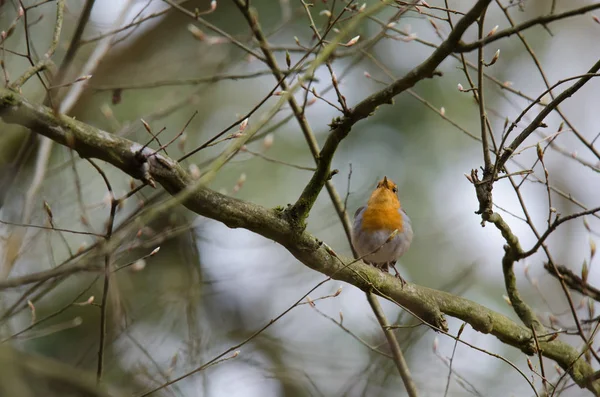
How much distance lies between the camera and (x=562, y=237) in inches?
340

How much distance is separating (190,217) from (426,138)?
2.57 meters

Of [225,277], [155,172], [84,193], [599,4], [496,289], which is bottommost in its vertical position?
[155,172]

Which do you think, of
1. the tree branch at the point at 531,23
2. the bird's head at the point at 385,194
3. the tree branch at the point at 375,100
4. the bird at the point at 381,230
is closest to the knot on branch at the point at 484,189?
the tree branch at the point at 375,100


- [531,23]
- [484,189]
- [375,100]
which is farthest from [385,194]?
[531,23]

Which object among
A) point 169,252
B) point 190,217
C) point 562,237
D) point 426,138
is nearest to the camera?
point 190,217

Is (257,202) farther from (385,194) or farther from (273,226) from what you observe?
(273,226)

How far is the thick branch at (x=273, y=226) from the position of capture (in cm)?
224

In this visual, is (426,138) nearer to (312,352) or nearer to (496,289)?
(496,289)

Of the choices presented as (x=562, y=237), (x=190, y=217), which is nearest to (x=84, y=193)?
(x=190, y=217)

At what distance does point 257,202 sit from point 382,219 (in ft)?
4.96

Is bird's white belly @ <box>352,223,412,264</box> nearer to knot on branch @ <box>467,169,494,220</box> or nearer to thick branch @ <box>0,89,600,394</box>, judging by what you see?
thick branch @ <box>0,89,600,394</box>

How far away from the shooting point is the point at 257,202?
6.01 meters

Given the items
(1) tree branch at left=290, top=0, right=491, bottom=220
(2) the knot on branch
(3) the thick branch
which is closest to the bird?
(3) the thick branch

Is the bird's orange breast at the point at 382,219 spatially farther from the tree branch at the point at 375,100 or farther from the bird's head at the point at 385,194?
the tree branch at the point at 375,100
